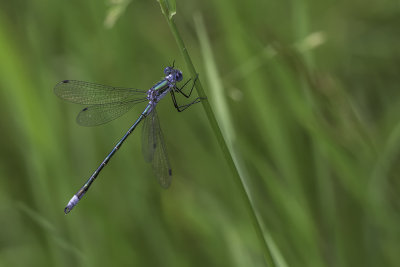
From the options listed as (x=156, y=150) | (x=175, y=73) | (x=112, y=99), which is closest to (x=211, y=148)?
(x=112, y=99)

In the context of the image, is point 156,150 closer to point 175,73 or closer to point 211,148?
point 175,73

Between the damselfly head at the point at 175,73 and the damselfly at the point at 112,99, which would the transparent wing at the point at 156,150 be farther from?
the damselfly head at the point at 175,73

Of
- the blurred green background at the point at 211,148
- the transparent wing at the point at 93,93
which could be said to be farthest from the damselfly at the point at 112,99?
the blurred green background at the point at 211,148

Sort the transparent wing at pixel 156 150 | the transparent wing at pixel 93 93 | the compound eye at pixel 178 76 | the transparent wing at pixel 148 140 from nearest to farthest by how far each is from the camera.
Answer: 1. the transparent wing at pixel 156 150
2. the transparent wing at pixel 148 140
3. the compound eye at pixel 178 76
4. the transparent wing at pixel 93 93

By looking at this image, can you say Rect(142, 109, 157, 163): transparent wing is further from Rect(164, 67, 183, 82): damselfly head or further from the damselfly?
Rect(164, 67, 183, 82): damselfly head

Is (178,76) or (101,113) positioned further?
(101,113)

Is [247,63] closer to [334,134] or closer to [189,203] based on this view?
[334,134]
